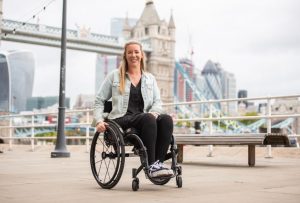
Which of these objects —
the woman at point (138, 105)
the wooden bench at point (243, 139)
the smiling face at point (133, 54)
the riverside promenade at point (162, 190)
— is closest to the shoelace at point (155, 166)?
the woman at point (138, 105)

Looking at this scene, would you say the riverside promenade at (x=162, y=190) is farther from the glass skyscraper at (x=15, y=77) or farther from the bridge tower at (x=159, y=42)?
the bridge tower at (x=159, y=42)

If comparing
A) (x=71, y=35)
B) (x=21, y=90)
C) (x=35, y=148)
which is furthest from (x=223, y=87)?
(x=35, y=148)

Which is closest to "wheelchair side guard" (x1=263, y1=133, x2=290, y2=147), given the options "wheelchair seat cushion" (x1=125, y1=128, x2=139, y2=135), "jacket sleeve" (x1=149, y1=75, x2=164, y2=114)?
"jacket sleeve" (x1=149, y1=75, x2=164, y2=114)

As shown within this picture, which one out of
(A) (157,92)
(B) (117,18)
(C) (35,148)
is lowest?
(C) (35,148)

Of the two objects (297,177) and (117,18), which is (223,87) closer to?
(117,18)

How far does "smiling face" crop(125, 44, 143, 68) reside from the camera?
324 centimetres

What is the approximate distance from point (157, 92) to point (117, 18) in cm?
18254

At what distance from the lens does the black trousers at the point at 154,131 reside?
2942 mm

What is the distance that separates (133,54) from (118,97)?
0.93 ft

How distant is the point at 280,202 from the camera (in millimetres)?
2416

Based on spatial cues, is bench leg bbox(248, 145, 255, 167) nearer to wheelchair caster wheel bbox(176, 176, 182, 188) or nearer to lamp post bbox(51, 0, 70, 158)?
wheelchair caster wheel bbox(176, 176, 182, 188)

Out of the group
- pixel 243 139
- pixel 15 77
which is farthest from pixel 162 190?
pixel 15 77

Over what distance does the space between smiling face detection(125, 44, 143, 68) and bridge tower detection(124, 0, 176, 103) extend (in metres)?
88.4

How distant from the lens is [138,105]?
324 centimetres
